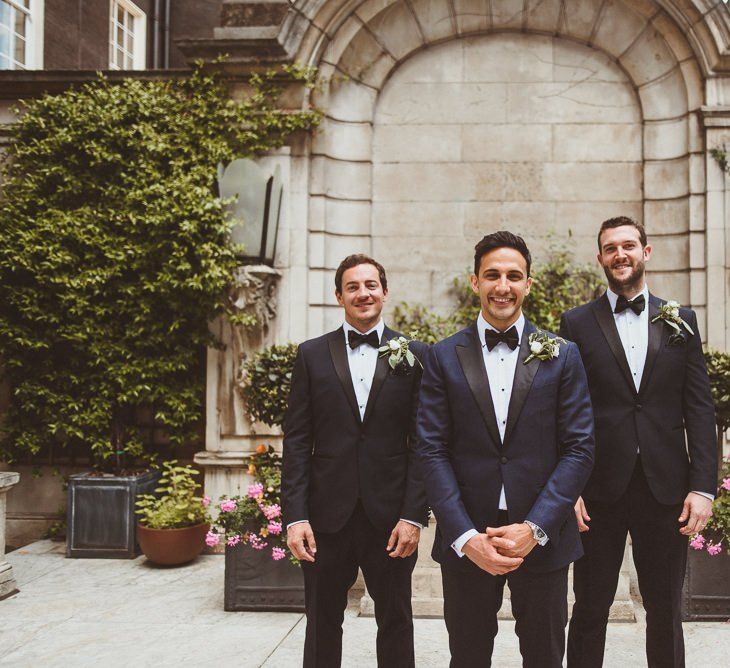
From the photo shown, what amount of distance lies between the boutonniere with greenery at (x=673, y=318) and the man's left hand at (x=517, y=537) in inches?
50.7

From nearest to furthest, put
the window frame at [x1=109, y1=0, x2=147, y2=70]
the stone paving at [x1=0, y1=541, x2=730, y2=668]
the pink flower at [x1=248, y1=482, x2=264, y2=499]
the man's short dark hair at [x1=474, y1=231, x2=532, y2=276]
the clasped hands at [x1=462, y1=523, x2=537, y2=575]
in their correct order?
the clasped hands at [x1=462, y1=523, x2=537, y2=575] → the man's short dark hair at [x1=474, y1=231, x2=532, y2=276] → the stone paving at [x1=0, y1=541, x2=730, y2=668] → the pink flower at [x1=248, y1=482, x2=264, y2=499] → the window frame at [x1=109, y1=0, x2=147, y2=70]

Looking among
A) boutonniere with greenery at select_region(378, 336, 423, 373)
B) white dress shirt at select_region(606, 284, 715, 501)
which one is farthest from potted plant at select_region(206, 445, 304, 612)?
white dress shirt at select_region(606, 284, 715, 501)

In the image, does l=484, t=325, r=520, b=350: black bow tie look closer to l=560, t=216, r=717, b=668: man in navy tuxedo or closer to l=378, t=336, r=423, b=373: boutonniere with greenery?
l=378, t=336, r=423, b=373: boutonniere with greenery

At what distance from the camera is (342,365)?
317cm

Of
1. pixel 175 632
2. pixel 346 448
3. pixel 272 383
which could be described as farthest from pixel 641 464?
pixel 175 632

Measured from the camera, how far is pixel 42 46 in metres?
9.98

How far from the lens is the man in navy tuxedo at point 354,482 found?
3039mm

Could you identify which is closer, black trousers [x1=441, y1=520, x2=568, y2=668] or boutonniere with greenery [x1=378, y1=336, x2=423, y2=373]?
black trousers [x1=441, y1=520, x2=568, y2=668]

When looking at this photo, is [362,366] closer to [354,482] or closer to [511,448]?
[354,482]

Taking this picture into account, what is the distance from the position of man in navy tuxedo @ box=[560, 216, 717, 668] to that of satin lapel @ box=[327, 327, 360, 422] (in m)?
1.11

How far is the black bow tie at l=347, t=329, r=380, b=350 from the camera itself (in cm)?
321

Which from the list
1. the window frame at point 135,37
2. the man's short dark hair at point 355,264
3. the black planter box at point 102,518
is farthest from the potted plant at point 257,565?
the window frame at point 135,37

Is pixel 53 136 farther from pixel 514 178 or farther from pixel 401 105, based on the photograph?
pixel 514 178

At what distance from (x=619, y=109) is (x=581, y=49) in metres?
0.79
